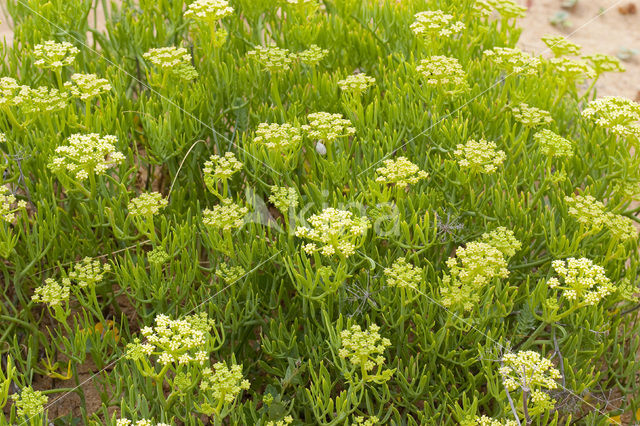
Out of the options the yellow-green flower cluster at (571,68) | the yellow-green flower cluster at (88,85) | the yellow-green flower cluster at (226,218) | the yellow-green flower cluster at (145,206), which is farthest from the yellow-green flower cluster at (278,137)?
the yellow-green flower cluster at (571,68)

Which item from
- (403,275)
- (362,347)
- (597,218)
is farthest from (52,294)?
(597,218)

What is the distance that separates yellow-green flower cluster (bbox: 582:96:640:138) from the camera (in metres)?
2.97

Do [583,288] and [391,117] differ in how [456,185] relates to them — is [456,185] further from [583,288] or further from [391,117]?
[583,288]

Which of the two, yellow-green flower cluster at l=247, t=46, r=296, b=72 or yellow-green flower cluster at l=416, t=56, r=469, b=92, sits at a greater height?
yellow-green flower cluster at l=247, t=46, r=296, b=72

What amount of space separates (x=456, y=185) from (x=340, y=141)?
1.73ft

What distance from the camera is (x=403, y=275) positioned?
99.9 inches

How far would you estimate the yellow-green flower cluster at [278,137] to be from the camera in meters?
2.81

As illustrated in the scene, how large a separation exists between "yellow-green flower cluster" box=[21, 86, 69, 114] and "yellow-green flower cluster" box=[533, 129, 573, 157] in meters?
1.99

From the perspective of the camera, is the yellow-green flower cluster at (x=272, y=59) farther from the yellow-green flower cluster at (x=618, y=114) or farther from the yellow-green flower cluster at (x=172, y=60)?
the yellow-green flower cluster at (x=618, y=114)

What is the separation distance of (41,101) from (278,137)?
1004 mm

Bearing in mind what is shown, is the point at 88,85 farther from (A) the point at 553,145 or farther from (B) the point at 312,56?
(A) the point at 553,145

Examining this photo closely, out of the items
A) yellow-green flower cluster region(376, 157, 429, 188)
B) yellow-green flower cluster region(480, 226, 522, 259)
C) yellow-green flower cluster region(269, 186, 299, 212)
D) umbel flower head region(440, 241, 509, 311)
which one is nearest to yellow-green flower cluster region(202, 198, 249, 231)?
yellow-green flower cluster region(269, 186, 299, 212)

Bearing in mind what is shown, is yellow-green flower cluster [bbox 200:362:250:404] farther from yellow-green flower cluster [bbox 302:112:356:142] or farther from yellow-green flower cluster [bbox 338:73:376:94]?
yellow-green flower cluster [bbox 338:73:376:94]

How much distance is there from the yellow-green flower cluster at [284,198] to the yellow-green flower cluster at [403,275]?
1.51 feet
